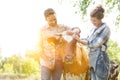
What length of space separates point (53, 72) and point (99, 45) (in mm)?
1361

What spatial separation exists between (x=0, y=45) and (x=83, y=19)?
8439 centimetres

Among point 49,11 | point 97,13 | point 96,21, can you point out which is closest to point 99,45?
point 96,21

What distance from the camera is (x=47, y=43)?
822 cm

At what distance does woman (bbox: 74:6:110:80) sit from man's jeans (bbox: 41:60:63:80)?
0.88 m

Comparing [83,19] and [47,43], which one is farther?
[83,19]

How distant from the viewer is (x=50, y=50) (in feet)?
26.9

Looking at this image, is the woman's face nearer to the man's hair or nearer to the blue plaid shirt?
the blue plaid shirt

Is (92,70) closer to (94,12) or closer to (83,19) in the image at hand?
(94,12)

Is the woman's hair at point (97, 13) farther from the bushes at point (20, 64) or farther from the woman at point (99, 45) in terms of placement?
the bushes at point (20, 64)

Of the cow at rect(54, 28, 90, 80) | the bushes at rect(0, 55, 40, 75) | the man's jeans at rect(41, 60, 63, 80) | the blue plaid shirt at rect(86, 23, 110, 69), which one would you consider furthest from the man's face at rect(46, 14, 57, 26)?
the bushes at rect(0, 55, 40, 75)

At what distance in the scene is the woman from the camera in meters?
7.33

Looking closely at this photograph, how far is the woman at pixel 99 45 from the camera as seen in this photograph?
24.1 ft

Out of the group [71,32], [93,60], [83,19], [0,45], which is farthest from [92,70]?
[0,45]

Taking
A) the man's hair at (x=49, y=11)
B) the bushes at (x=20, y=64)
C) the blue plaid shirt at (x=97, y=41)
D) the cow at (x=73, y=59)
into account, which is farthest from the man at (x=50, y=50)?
the bushes at (x=20, y=64)
